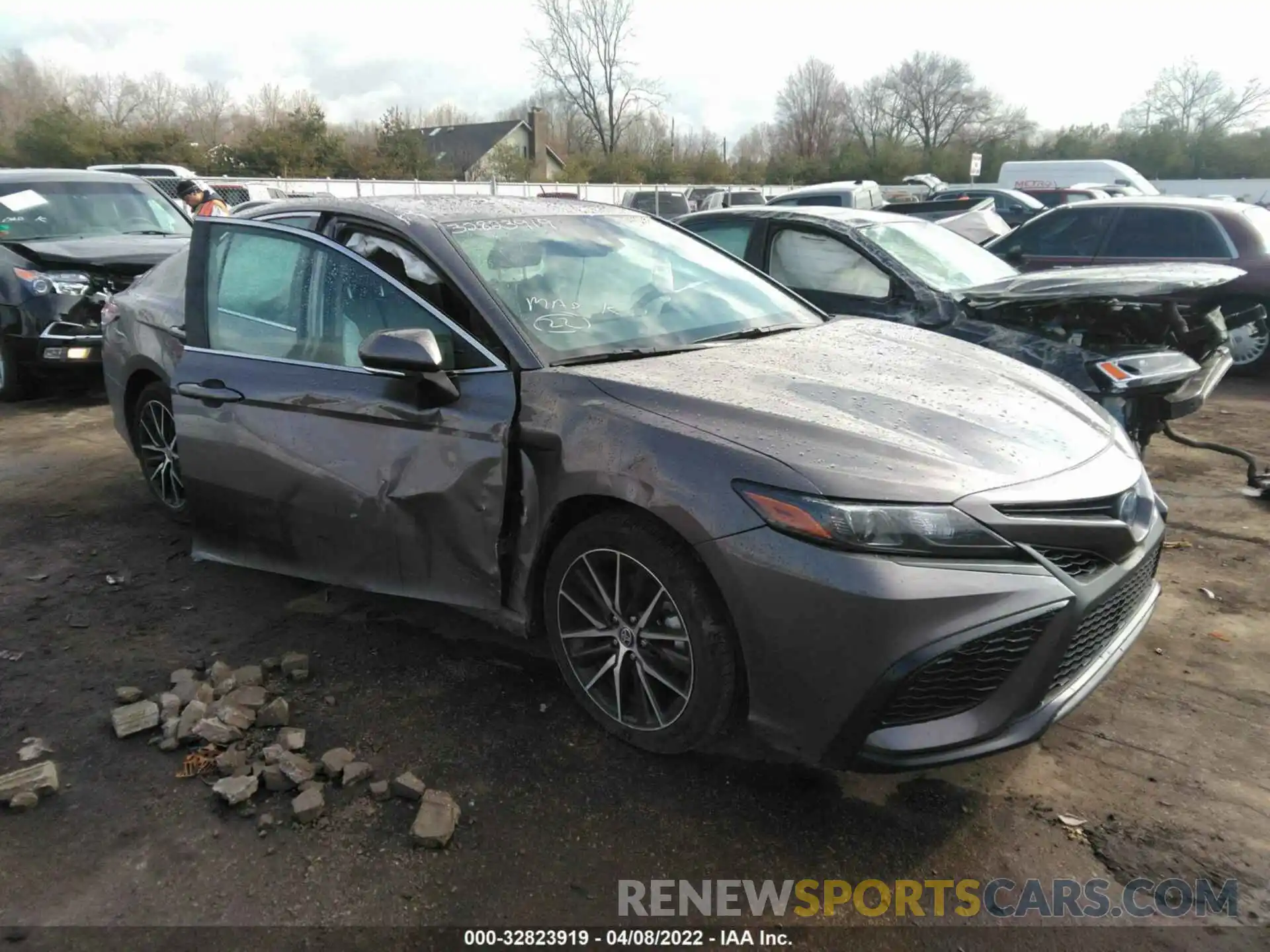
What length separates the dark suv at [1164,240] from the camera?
8250 mm

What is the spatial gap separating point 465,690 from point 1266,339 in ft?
28.8

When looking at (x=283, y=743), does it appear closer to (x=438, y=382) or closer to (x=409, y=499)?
(x=409, y=499)

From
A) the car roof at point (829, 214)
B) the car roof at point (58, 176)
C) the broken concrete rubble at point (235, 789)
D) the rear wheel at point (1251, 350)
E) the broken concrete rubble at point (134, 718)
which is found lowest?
the broken concrete rubble at point (134, 718)

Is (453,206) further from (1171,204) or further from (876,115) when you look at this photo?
(876,115)

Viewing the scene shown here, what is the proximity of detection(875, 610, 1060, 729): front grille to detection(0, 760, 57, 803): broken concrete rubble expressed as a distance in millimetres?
2425

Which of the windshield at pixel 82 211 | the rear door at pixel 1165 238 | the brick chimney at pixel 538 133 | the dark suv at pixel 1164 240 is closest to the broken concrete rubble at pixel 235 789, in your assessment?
the windshield at pixel 82 211

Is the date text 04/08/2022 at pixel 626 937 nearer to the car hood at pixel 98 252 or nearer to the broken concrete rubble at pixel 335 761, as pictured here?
the broken concrete rubble at pixel 335 761

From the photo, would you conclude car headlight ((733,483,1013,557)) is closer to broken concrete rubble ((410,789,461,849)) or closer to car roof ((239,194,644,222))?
broken concrete rubble ((410,789,461,849))

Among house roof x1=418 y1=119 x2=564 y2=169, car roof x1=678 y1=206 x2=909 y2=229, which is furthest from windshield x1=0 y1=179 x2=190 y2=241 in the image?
house roof x1=418 y1=119 x2=564 y2=169

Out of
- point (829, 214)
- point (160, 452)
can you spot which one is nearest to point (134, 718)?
point (160, 452)

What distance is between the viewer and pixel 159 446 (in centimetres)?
482

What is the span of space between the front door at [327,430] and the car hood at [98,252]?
406 centimetres

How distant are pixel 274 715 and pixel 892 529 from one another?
2.10 meters

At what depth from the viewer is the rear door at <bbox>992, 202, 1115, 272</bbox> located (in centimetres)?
896
